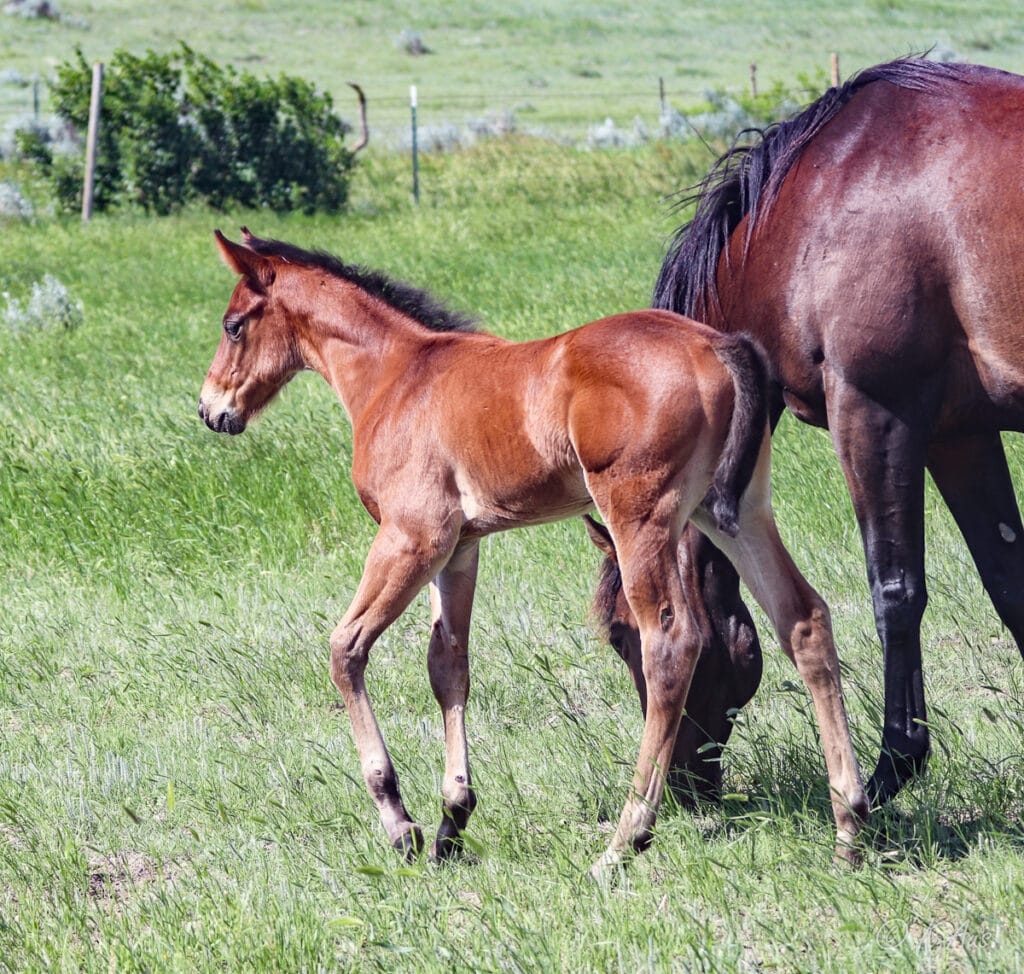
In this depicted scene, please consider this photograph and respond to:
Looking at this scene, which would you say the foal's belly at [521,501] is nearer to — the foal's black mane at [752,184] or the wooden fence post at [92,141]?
the foal's black mane at [752,184]

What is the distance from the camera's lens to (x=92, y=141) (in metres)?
18.8

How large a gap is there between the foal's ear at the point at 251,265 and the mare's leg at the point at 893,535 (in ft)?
5.86

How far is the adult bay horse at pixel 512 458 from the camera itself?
3.38m

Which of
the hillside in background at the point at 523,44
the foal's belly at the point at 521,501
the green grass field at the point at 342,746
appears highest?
the foal's belly at the point at 521,501

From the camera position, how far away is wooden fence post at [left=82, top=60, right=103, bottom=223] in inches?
734

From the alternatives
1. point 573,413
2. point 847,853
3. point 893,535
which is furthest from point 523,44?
point 847,853

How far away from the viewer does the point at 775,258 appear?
4094 mm

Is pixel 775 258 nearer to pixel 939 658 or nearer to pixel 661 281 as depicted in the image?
pixel 661 281

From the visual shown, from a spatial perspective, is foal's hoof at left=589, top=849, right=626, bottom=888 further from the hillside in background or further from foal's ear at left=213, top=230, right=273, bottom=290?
the hillside in background

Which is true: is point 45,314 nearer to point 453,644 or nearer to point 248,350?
point 248,350

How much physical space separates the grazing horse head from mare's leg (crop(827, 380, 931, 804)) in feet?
1.29

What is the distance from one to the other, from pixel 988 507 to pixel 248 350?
7.90ft

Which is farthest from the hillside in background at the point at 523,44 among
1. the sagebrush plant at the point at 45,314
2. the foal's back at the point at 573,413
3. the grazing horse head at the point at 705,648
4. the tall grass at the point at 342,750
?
the foal's back at the point at 573,413

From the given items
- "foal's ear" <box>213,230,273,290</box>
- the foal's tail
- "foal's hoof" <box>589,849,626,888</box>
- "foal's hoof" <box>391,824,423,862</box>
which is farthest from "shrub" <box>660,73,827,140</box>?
"foal's hoof" <box>589,849,626,888</box>
